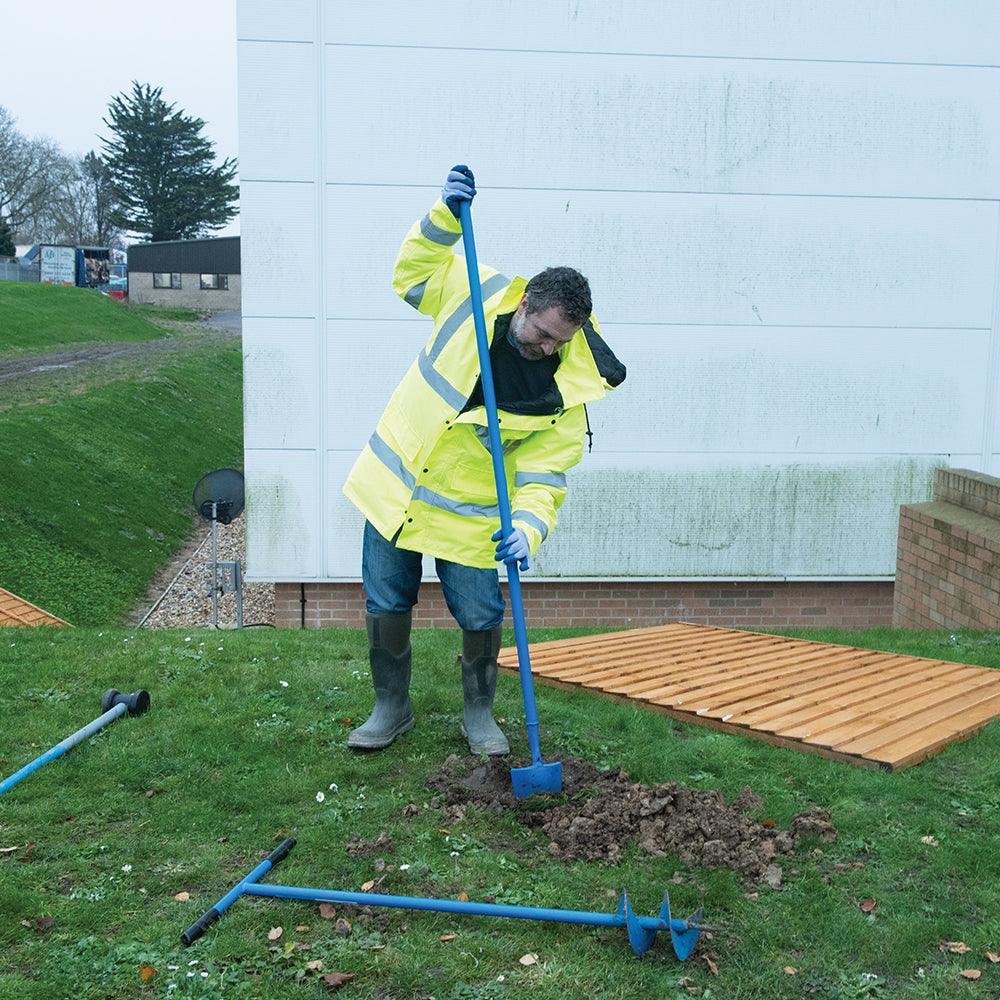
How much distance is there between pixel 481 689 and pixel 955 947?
208 cm

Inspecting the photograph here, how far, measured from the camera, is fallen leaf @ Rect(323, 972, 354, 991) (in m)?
3.23

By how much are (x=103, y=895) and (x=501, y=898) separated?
127 centimetres

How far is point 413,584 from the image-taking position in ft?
15.7

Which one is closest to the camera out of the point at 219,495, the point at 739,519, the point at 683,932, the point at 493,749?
the point at 683,932

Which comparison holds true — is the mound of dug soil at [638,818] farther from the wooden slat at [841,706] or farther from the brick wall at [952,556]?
the brick wall at [952,556]

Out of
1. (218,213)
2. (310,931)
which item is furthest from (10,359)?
(218,213)

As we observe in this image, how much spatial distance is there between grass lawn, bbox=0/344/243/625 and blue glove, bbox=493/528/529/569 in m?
10.9


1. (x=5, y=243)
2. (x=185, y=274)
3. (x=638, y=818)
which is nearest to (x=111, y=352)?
(x=185, y=274)

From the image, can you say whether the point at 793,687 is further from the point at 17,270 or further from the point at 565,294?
the point at 17,270

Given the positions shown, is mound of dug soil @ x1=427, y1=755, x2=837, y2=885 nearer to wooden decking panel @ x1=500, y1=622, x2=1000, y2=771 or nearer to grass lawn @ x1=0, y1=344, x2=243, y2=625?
wooden decking panel @ x1=500, y1=622, x2=1000, y2=771

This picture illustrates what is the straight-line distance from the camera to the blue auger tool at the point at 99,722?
14.7ft

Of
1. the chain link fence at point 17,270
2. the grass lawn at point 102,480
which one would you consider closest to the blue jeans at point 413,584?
the grass lawn at point 102,480

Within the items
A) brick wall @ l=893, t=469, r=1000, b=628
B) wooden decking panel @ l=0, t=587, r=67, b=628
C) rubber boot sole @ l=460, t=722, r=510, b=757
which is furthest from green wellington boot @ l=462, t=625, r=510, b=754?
wooden decking panel @ l=0, t=587, r=67, b=628

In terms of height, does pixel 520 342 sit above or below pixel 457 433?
above
